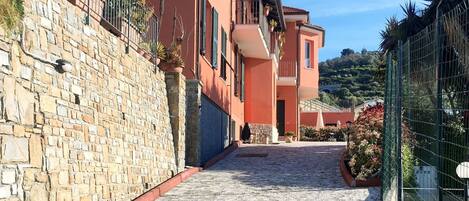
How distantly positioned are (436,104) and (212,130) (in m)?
11.9

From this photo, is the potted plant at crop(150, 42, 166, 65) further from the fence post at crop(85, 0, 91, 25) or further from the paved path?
the fence post at crop(85, 0, 91, 25)

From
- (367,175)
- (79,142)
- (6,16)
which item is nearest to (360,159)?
(367,175)

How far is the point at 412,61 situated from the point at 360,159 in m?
6.94

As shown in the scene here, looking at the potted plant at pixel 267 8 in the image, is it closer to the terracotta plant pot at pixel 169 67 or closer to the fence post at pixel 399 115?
the terracotta plant pot at pixel 169 67

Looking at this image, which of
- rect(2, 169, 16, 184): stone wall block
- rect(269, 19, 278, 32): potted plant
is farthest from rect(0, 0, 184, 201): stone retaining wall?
rect(269, 19, 278, 32): potted plant

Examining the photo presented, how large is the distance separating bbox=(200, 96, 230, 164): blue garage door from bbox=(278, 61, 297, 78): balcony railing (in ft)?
38.5

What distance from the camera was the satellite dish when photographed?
425 centimetres

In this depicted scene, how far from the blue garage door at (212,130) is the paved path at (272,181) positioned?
0.42 m

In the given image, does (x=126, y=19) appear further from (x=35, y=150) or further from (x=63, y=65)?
(x=35, y=150)

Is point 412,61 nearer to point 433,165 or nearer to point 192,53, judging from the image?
point 433,165

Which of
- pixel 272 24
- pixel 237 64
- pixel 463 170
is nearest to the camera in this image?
pixel 463 170

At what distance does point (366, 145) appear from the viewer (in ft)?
43.1

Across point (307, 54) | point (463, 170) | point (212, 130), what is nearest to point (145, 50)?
point (212, 130)

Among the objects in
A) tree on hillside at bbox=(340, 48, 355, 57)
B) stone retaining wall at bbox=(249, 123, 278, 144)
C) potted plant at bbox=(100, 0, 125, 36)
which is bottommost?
stone retaining wall at bbox=(249, 123, 278, 144)
